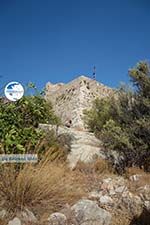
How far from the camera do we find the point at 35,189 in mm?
5152

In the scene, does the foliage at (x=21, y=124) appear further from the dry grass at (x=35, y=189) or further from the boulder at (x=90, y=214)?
the boulder at (x=90, y=214)

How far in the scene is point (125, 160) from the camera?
25.5 ft

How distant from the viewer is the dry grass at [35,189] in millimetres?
5016

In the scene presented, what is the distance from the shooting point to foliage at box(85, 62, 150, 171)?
7.63 metres

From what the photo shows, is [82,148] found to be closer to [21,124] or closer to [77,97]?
[21,124]

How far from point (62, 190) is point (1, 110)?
201 centimetres

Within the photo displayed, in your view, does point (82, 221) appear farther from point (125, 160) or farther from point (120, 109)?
point (120, 109)

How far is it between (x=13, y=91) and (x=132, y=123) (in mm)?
3208

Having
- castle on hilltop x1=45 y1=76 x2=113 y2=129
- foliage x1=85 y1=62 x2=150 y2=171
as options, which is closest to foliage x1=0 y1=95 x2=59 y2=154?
foliage x1=85 y1=62 x2=150 y2=171

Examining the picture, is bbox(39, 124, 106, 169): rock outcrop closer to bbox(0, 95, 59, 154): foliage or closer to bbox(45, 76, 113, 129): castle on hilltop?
bbox(0, 95, 59, 154): foliage

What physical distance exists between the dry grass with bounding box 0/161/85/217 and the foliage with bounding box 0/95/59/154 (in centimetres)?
56

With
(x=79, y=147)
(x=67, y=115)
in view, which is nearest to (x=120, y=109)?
(x=79, y=147)

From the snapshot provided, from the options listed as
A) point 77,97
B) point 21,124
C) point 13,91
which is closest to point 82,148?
point 21,124

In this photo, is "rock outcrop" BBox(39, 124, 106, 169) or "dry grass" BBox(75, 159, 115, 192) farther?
"rock outcrop" BBox(39, 124, 106, 169)
